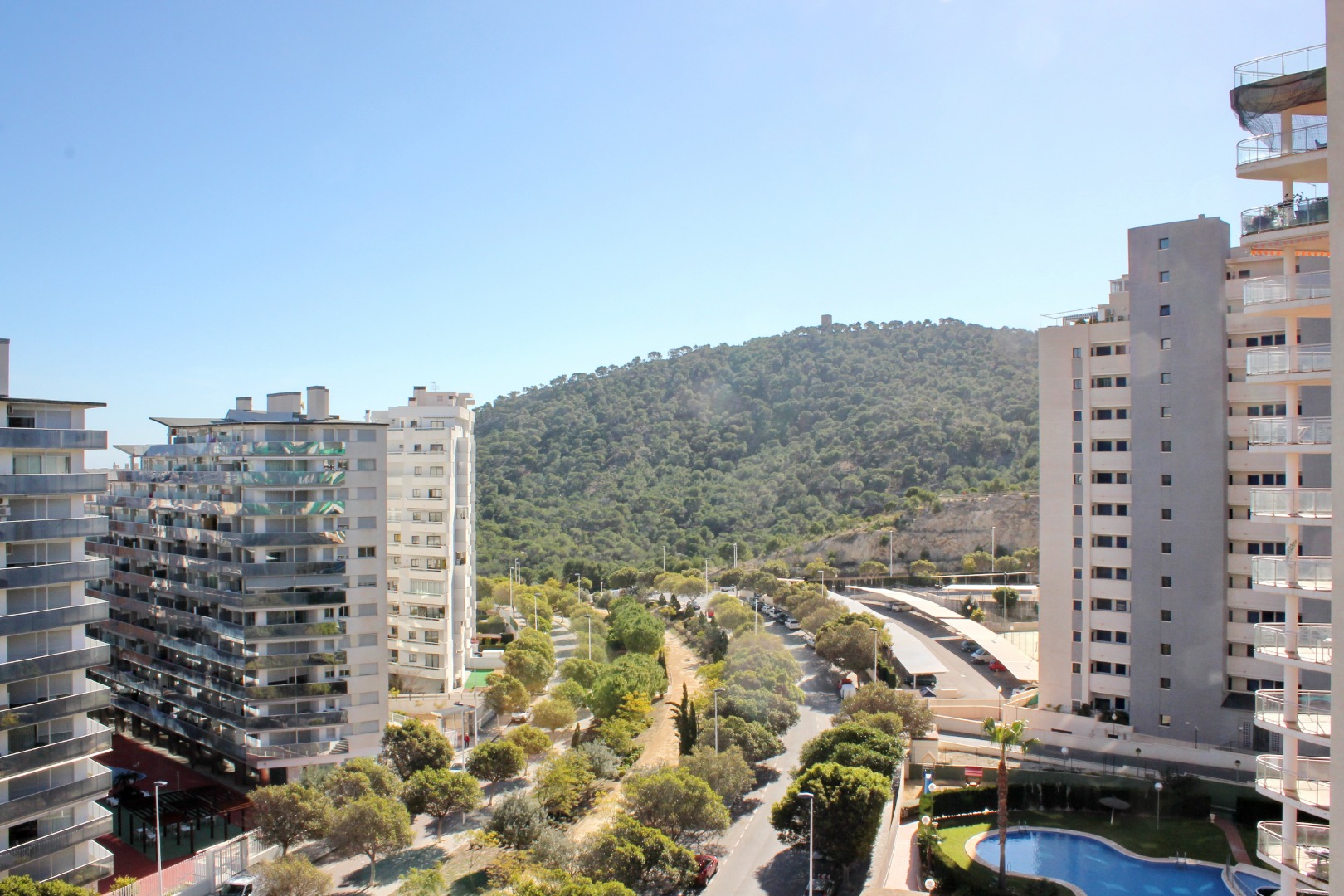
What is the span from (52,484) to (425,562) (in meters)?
23.1

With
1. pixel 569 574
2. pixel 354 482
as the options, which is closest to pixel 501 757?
pixel 354 482

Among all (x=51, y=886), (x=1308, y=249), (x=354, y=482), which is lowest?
(x=51, y=886)

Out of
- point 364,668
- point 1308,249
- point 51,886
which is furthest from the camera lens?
point 364,668

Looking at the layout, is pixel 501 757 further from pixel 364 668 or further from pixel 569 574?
pixel 569 574

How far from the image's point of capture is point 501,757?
1396 inches

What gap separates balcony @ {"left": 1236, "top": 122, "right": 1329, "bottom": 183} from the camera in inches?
671

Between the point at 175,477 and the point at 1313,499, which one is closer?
the point at 1313,499

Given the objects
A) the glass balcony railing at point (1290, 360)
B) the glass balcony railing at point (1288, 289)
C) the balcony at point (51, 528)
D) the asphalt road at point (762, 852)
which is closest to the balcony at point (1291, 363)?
the glass balcony railing at point (1290, 360)

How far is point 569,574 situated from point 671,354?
76.8 m

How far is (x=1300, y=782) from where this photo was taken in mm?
16859

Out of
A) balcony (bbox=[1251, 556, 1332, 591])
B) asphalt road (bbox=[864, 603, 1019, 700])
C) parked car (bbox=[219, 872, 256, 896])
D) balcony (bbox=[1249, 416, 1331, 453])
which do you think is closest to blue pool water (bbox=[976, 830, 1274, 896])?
balcony (bbox=[1251, 556, 1332, 591])

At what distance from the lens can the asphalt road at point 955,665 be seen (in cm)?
4888

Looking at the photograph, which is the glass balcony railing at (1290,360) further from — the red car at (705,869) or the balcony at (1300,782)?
the red car at (705,869)

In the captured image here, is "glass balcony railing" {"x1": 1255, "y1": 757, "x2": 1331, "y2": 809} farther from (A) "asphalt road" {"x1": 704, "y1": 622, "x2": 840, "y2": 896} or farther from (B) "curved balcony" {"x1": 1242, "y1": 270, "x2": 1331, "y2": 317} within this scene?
(A) "asphalt road" {"x1": 704, "y1": 622, "x2": 840, "y2": 896}
